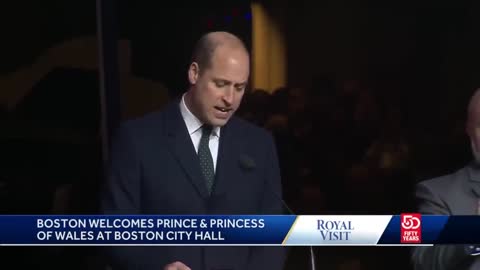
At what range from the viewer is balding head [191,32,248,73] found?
11.6 feet

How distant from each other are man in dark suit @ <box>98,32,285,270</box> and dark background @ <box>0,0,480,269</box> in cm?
6

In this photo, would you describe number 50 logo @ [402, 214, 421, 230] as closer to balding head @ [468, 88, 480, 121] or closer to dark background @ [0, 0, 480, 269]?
dark background @ [0, 0, 480, 269]

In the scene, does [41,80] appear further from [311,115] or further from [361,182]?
[361,182]

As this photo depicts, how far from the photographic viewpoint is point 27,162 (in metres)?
3.62

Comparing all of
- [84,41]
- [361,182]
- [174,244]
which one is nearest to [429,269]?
[361,182]

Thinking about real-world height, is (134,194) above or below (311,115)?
below

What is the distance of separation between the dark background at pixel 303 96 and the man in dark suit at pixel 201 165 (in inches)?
2.3

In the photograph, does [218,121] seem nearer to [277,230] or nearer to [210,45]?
[210,45]

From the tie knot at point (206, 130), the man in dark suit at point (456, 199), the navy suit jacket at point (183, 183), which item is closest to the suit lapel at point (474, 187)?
the man in dark suit at point (456, 199)

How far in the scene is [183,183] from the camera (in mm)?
3596

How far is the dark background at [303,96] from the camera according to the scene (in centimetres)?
352

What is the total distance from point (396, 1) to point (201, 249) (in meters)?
1.15

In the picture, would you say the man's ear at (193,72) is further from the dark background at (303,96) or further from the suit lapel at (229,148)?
the suit lapel at (229,148)

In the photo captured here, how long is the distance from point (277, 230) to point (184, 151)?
450 mm
